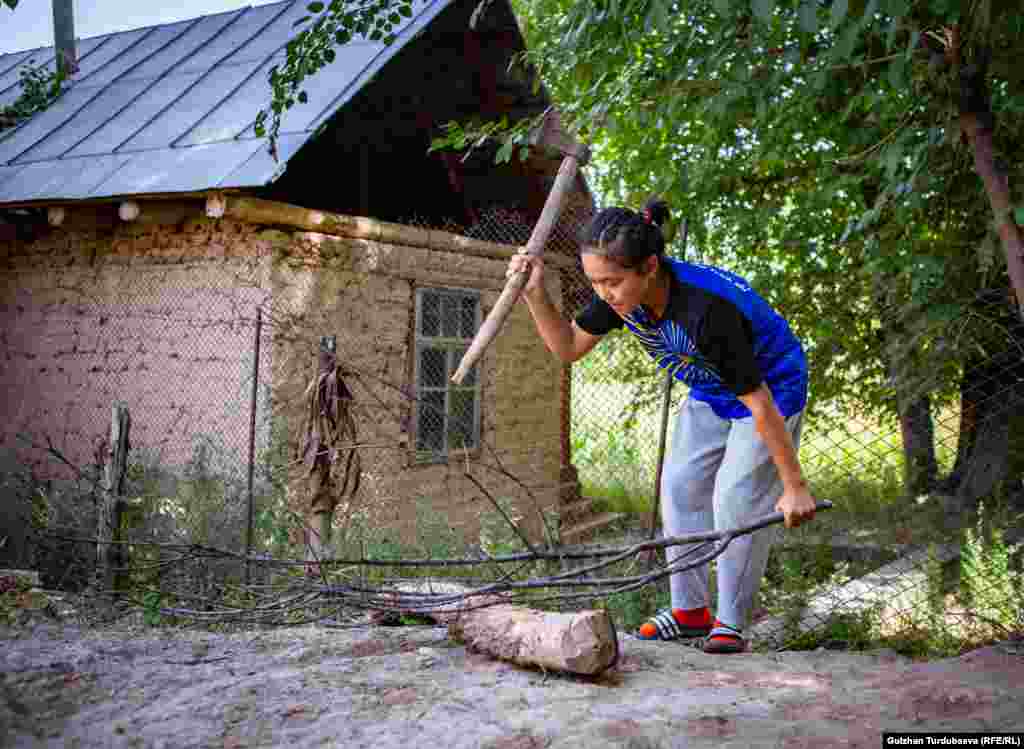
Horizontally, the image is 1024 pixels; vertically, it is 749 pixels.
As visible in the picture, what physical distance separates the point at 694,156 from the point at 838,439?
3.37 m

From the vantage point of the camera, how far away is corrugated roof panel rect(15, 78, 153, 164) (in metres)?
7.35

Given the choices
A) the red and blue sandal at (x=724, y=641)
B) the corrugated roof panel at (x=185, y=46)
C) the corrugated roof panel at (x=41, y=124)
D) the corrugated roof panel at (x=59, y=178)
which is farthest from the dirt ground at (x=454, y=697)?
the corrugated roof panel at (x=185, y=46)

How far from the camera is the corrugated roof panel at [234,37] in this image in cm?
809

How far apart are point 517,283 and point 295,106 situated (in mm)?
4293

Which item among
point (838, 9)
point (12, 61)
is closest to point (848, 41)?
point (838, 9)

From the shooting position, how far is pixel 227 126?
651 centimetres

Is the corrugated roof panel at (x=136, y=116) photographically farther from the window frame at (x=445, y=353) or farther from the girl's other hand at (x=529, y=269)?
the girl's other hand at (x=529, y=269)

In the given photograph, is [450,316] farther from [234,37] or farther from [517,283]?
[517,283]

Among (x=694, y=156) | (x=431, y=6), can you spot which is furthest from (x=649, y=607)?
(x=431, y=6)

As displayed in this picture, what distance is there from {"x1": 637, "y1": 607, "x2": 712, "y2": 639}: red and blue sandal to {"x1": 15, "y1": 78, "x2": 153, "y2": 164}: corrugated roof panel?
244 inches

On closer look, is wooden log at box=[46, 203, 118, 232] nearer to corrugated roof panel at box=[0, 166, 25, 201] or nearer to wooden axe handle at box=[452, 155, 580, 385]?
corrugated roof panel at box=[0, 166, 25, 201]

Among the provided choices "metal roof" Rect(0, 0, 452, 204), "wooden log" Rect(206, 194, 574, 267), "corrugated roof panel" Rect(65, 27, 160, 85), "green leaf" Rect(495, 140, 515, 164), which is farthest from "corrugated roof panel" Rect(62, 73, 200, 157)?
"green leaf" Rect(495, 140, 515, 164)

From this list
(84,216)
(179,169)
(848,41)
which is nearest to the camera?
(848,41)

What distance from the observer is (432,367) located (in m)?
7.46
